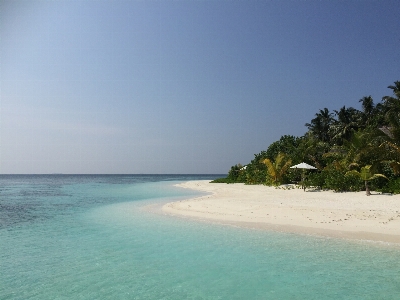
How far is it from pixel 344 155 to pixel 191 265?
75.7ft

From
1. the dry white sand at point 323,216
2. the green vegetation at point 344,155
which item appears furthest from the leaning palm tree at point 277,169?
the dry white sand at point 323,216

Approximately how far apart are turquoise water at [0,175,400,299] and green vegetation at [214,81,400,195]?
12.3 m

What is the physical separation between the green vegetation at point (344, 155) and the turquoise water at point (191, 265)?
40.3 ft

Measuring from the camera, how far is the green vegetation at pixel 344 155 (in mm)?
20234

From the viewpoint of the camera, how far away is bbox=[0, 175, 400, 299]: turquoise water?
589 cm

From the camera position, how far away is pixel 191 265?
7.53 meters

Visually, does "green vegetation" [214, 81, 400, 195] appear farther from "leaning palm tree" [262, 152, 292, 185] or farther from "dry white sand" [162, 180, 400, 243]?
"dry white sand" [162, 180, 400, 243]

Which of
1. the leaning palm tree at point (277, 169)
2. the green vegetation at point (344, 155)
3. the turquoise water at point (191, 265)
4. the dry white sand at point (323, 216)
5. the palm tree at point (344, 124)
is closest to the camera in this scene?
the turquoise water at point (191, 265)

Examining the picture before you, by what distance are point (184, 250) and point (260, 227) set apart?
12.7ft

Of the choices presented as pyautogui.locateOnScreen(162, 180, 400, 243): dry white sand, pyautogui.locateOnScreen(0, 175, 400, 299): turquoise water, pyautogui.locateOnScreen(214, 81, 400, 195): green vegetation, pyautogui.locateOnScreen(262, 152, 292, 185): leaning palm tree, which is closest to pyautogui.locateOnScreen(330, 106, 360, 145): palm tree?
pyautogui.locateOnScreen(214, 81, 400, 195): green vegetation

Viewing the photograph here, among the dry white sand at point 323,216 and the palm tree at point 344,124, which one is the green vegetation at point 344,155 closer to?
the palm tree at point 344,124

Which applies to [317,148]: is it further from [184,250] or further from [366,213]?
[184,250]

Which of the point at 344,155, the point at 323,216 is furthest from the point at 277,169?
the point at 323,216

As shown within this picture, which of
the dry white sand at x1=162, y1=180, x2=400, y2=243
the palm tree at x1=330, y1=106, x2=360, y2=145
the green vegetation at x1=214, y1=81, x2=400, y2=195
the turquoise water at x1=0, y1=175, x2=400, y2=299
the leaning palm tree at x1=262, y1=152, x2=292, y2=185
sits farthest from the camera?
the palm tree at x1=330, y1=106, x2=360, y2=145
